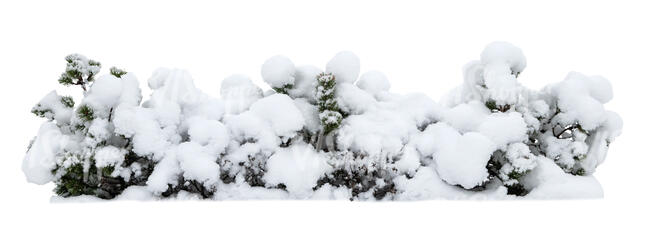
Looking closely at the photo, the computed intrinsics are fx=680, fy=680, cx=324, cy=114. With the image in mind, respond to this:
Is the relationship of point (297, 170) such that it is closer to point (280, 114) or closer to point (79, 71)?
point (280, 114)

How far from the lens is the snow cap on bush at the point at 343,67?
5.37 m

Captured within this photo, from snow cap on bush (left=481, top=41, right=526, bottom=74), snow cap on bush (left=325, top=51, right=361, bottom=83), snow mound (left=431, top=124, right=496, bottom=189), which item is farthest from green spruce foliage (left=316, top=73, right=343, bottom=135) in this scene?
snow cap on bush (left=481, top=41, right=526, bottom=74)

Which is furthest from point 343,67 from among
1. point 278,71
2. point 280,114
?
point 280,114

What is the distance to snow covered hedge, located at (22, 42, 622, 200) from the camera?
5.04 meters

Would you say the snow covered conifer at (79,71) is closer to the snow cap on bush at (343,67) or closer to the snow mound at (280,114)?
the snow mound at (280,114)

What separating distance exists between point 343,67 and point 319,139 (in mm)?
598

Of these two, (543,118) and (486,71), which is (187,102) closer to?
(486,71)

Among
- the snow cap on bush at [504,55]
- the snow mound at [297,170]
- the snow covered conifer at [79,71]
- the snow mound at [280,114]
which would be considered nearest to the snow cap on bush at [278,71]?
the snow mound at [280,114]

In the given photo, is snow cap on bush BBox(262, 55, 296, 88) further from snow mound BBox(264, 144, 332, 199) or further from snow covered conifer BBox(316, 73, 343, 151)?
snow mound BBox(264, 144, 332, 199)

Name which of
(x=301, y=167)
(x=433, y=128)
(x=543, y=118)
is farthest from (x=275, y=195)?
(x=543, y=118)

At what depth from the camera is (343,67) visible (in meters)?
5.36

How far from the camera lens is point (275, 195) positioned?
5.05 metres

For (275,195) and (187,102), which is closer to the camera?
(275,195)

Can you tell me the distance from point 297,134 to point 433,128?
1.07 meters
